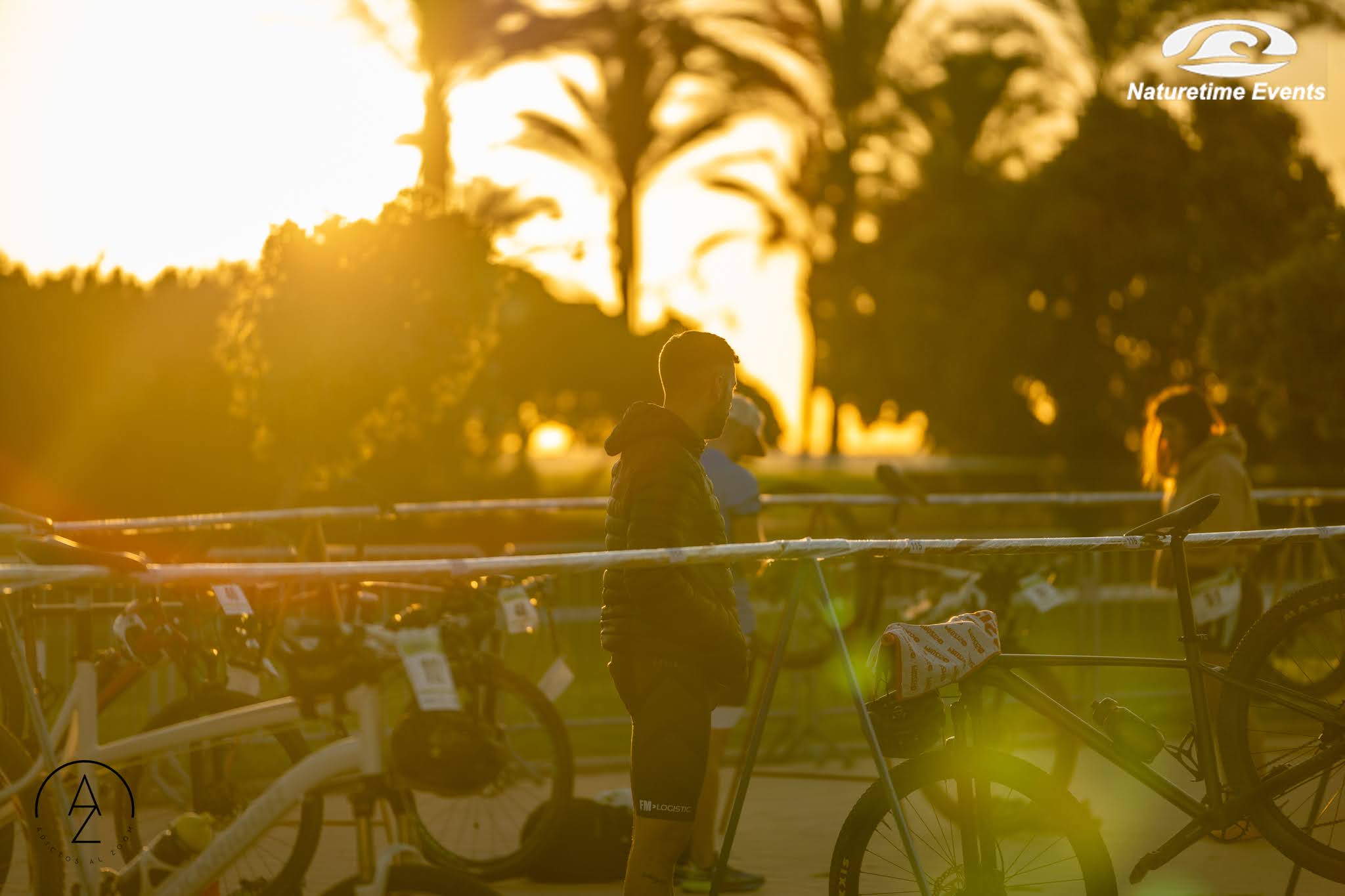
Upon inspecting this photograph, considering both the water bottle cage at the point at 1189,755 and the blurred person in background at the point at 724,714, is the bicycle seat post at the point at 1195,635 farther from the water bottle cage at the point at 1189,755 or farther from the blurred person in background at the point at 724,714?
the blurred person in background at the point at 724,714

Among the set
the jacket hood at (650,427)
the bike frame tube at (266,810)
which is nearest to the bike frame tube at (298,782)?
the bike frame tube at (266,810)

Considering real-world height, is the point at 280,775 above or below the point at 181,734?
below

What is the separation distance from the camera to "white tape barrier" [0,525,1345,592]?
486cm

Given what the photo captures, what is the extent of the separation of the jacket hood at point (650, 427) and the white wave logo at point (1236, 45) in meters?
26.7

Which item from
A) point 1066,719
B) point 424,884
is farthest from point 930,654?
point 424,884

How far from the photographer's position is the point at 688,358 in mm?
5484

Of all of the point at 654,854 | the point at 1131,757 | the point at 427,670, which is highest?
the point at 427,670

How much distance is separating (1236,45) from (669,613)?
2735 centimetres

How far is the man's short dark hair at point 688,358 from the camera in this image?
548cm

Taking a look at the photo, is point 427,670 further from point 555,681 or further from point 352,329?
point 352,329

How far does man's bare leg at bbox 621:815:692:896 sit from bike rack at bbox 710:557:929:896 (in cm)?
20

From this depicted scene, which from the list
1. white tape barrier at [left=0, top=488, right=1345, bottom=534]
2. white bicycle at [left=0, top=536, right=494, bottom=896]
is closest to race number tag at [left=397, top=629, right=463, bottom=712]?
white bicycle at [left=0, top=536, right=494, bottom=896]

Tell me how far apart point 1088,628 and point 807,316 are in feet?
101

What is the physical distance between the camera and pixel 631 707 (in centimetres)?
534
